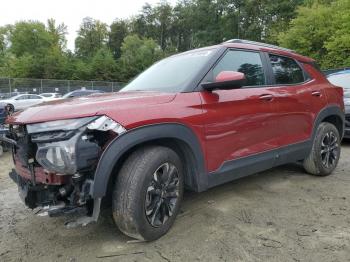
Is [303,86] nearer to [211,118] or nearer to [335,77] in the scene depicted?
[211,118]

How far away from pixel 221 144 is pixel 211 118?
11.4 inches

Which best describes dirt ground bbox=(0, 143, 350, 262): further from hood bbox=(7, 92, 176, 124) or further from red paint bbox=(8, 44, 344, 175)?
hood bbox=(7, 92, 176, 124)

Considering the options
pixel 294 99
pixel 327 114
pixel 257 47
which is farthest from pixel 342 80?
pixel 257 47

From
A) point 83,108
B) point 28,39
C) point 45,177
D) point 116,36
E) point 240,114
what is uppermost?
point 116,36

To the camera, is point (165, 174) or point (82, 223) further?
point (165, 174)

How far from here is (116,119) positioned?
2.71m

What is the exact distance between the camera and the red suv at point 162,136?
104 inches

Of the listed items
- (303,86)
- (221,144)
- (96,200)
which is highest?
(303,86)

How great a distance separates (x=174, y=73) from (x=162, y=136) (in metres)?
1.03

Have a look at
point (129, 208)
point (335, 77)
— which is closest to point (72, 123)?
point (129, 208)

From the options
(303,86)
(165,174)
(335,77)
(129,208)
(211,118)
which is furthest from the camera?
(335,77)

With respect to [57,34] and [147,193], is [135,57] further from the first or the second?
[147,193]

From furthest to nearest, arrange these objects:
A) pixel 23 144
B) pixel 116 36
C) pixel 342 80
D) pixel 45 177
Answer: pixel 116 36 → pixel 342 80 → pixel 23 144 → pixel 45 177

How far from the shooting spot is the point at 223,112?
11.2ft
